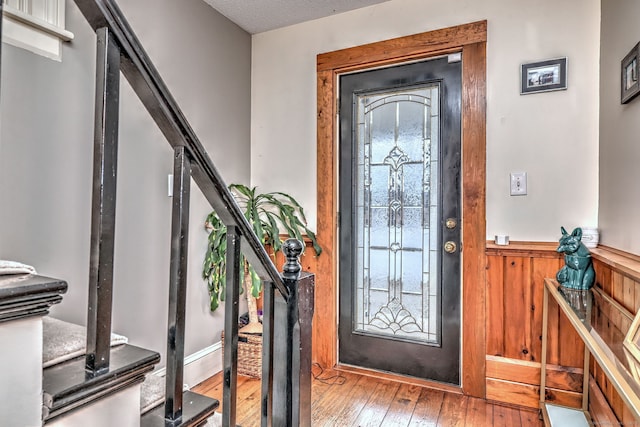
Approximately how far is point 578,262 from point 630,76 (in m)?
0.83

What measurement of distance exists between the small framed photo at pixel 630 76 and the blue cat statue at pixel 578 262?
1.99 feet

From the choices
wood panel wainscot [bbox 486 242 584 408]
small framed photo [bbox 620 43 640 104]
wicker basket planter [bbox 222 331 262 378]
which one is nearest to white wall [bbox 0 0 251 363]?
wicker basket planter [bbox 222 331 262 378]

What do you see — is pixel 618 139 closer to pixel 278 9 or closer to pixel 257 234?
pixel 257 234

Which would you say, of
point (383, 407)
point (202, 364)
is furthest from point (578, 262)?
point (202, 364)

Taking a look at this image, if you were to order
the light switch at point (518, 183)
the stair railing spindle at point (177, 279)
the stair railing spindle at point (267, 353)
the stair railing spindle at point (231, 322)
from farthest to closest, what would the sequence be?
the light switch at point (518, 183) → the stair railing spindle at point (267, 353) → the stair railing spindle at point (231, 322) → the stair railing spindle at point (177, 279)

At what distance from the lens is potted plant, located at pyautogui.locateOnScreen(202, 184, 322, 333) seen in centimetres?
225

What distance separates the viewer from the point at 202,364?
236 cm

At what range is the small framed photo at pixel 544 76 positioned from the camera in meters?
2.01

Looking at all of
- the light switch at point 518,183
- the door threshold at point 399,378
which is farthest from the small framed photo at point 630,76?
the door threshold at point 399,378

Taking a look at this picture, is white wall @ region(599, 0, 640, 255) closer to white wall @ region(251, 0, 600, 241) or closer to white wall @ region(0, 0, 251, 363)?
white wall @ region(251, 0, 600, 241)

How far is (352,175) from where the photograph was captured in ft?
8.30

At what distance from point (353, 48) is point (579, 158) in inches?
59.7

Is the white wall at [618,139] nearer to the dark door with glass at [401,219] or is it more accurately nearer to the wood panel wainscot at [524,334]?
the wood panel wainscot at [524,334]

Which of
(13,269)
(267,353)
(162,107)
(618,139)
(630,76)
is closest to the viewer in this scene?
(13,269)
